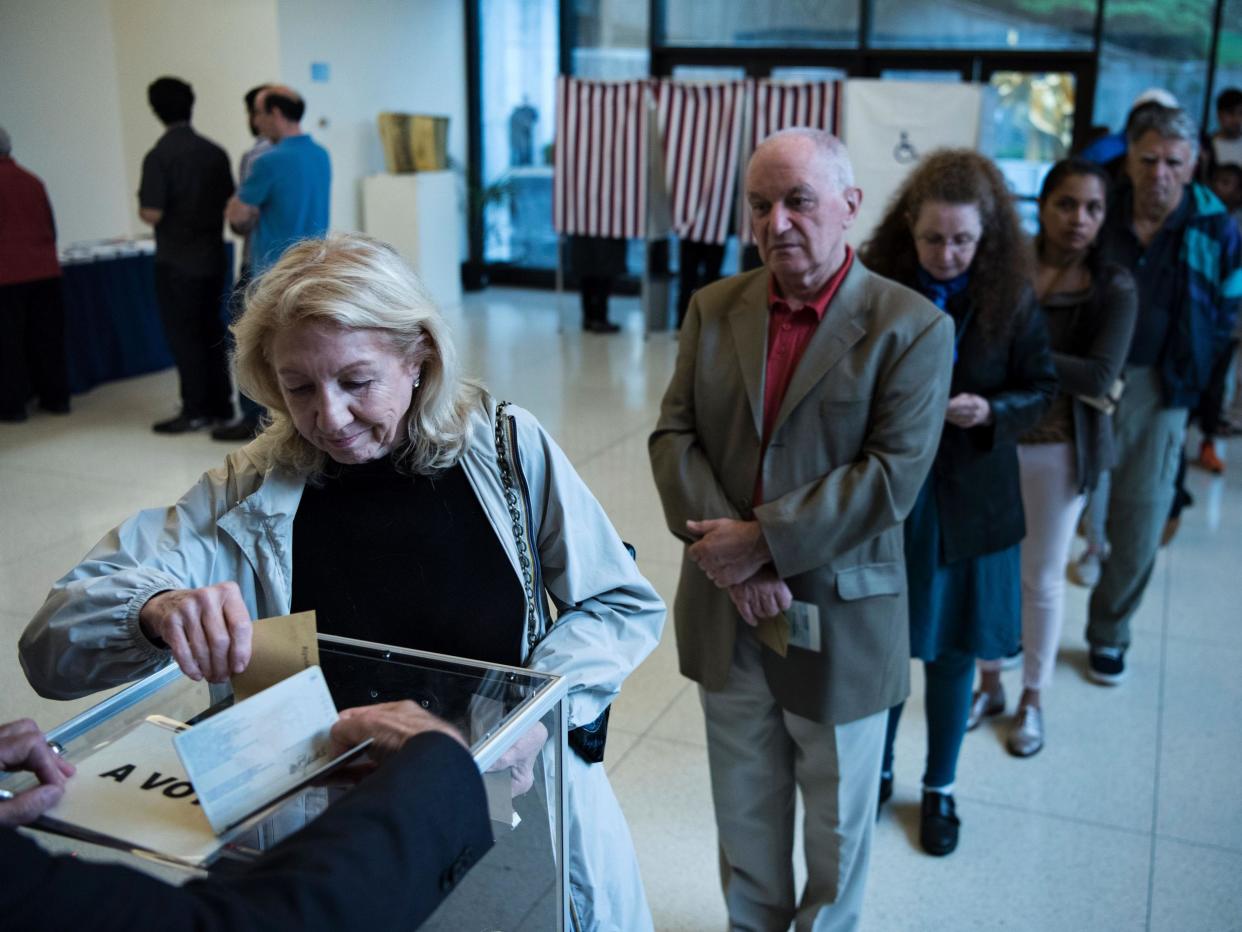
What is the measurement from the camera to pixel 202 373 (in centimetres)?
584

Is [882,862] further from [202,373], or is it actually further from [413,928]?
[202,373]

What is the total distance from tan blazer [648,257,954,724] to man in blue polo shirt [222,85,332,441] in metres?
3.89

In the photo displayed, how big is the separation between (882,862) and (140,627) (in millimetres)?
1818

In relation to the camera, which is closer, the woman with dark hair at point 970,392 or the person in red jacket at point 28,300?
the woman with dark hair at point 970,392

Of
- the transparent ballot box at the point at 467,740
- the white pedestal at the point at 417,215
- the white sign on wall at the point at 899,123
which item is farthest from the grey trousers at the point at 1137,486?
the white pedestal at the point at 417,215

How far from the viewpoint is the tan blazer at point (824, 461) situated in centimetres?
184

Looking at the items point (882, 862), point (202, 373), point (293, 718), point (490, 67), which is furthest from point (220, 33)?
point (293, 718)

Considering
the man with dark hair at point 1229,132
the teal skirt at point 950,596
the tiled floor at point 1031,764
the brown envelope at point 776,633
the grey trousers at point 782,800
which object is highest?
the man with dark hair at point 1229,132

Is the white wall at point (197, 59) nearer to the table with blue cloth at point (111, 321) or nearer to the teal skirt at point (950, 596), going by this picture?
the table with blue cloth at point (111, 321)

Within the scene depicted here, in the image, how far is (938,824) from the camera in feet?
8.32

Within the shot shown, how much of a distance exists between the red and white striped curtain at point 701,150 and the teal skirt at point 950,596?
5934 mm

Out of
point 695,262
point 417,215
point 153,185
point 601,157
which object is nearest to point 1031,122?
point 695,262

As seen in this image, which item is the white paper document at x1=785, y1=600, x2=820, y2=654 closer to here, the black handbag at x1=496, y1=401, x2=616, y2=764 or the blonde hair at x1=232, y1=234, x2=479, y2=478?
the black handbag at x1=496, y1=401, x2=616, y2=764

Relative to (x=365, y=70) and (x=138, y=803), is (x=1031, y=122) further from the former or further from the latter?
(x=138, y=803)
